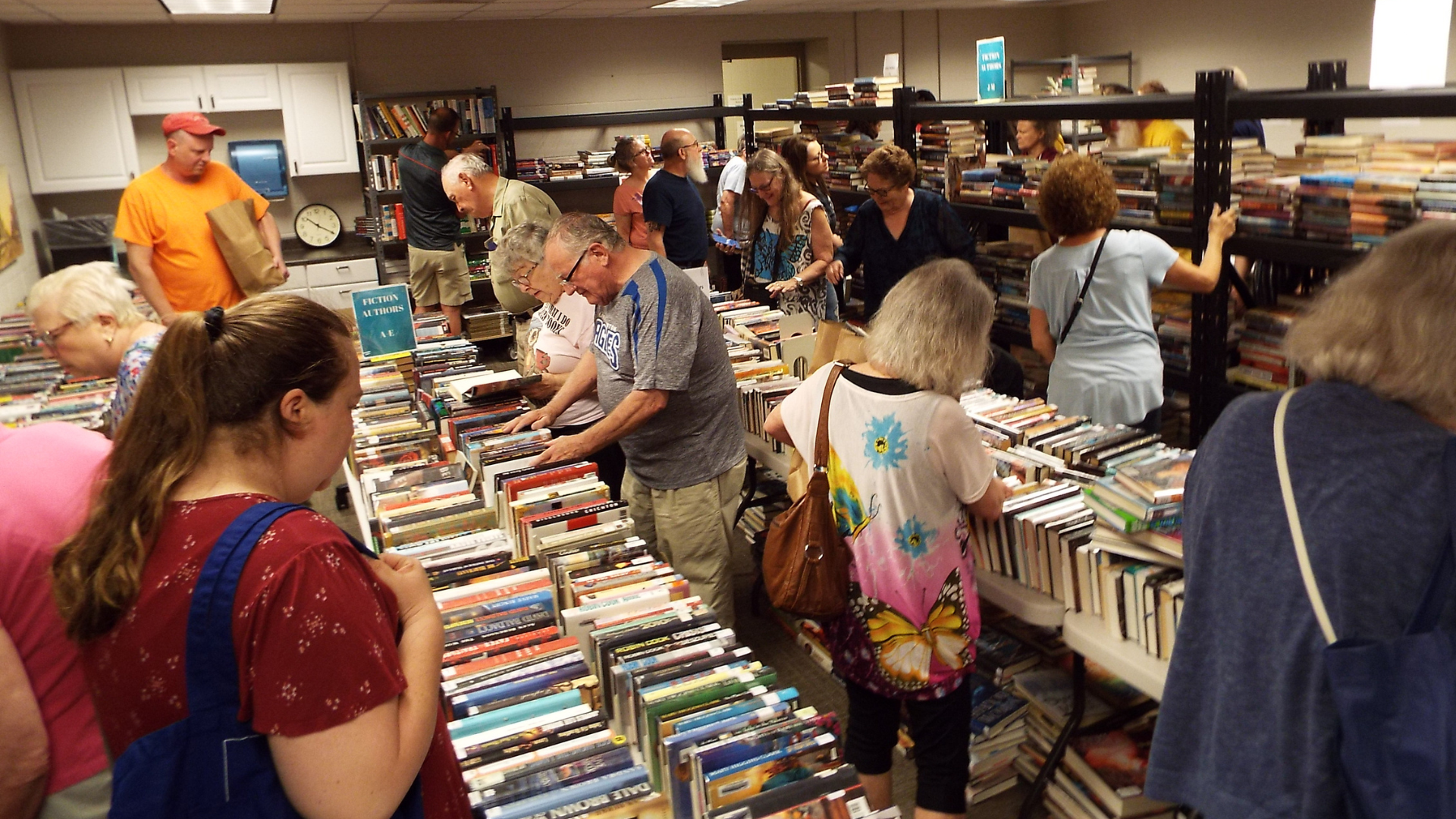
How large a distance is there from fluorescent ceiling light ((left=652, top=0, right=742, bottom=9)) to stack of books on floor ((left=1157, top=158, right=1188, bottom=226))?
4.94m

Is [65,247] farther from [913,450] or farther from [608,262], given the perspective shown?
[913,450]

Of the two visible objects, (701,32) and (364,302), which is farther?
(701,32)

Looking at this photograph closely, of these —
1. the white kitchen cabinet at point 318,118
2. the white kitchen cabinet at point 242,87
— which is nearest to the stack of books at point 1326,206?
the white kitchen cabinet at point 318,118

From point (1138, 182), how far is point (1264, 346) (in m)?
0.87

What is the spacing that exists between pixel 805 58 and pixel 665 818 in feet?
34.0

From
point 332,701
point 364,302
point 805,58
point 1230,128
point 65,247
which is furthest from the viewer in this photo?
point 805,58

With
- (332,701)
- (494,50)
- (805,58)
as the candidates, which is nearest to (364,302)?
(332,701)

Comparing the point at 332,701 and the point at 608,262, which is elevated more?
Result: the point at 608,262

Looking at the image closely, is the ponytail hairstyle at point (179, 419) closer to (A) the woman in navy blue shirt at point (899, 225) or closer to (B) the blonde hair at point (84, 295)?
(B) the blonde hair at point (84, 295)

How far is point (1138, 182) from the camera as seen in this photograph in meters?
4.38

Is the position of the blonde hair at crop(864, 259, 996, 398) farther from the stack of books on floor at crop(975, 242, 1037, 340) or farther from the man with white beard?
the man with white beard

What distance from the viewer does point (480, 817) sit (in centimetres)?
164

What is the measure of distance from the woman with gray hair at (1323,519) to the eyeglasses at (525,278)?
2.51 metres

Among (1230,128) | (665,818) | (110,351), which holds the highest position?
(1230,128)
